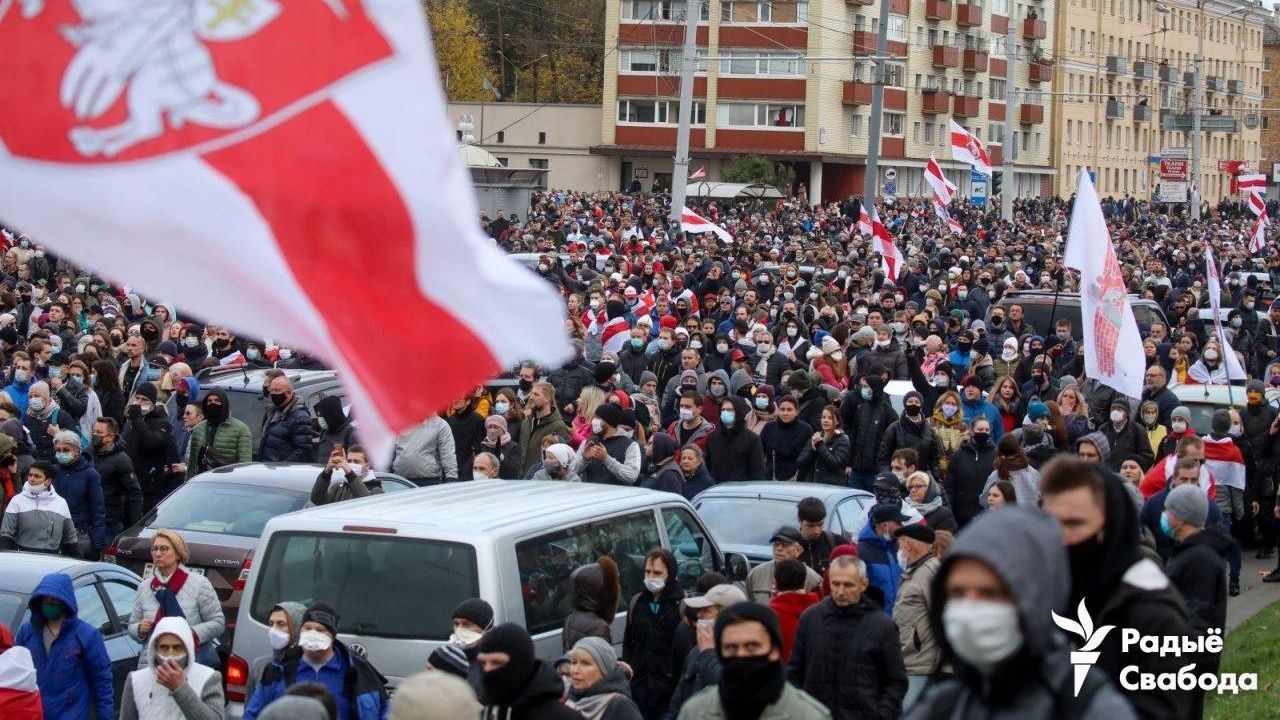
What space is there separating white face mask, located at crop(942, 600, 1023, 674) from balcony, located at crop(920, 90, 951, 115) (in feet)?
300

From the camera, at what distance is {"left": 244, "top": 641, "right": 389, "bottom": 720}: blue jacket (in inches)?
332

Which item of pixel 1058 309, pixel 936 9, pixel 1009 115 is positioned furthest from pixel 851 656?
pixel 936 9

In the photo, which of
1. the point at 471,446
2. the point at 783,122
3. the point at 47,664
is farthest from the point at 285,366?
the point at 783,122

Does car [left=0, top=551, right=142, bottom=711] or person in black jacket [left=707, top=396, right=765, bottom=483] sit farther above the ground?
person in black jacket [left=707, top=396, right=765, bottom=483]

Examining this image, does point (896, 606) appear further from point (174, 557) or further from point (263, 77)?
point (263, 77)

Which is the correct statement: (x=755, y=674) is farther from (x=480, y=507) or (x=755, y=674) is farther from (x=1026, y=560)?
(x=480, y=507)

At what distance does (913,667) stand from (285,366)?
40.3 ft

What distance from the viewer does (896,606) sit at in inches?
376

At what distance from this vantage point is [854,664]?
26.9 feet

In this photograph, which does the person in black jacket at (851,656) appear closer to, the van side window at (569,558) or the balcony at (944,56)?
the van side window at (569,558)

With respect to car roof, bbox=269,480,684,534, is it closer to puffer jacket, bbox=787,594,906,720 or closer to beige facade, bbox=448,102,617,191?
puffer jacket, bbox=787,594,906,720

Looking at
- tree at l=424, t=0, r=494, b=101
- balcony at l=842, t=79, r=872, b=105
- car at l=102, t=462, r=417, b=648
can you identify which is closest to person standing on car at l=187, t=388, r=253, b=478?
car at l=102, t=462, r=417, b=648

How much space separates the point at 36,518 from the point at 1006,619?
36.0 ft

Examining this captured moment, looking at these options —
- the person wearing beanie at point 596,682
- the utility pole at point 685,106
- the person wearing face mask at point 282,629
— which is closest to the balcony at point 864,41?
the utility pole at point 685,106
